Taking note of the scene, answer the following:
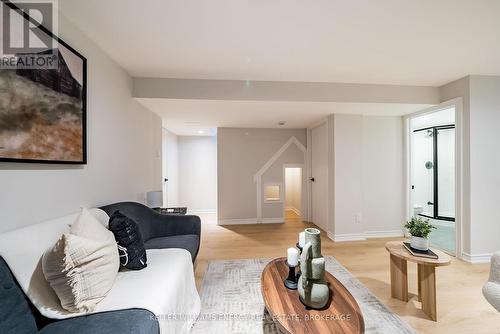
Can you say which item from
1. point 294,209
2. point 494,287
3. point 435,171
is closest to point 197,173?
point 294,209

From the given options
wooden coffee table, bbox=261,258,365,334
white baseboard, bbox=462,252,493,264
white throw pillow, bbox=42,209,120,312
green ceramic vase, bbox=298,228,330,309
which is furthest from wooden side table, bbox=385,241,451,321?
white throw pillow, bbox=42,209,120,312

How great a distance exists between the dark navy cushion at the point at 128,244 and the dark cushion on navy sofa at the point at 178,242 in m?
0.49

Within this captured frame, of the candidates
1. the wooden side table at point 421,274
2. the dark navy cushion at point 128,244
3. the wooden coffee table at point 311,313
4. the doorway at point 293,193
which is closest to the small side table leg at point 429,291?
the wooden side table at point 421,274

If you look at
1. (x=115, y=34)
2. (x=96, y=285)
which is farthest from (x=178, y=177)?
(x=96, y=285)

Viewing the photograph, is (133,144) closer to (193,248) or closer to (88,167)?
(88,167)

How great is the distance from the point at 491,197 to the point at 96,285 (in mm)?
4382

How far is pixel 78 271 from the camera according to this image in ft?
3.49

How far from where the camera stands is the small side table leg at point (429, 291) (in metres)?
1.62

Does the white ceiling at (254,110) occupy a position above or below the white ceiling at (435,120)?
below

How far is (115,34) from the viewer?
179cm

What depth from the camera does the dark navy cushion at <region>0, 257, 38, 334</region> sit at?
0.90 metres

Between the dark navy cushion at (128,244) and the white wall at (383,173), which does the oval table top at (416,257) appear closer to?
the white wall at (383,173)

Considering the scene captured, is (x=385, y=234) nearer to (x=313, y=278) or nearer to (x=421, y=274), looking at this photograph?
(x=421, y=274)

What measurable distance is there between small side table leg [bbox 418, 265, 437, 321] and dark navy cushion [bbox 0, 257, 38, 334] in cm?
267
